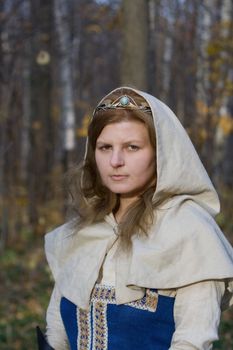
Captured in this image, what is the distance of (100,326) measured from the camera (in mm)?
2596

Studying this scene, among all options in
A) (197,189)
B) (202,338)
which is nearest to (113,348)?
(202,338)

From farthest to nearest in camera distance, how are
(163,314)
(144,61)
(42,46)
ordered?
(42,46) < (144,61) < (163,314)

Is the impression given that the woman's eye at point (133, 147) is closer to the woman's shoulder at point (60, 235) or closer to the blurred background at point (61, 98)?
the woman's shoulder at point (60, 235)

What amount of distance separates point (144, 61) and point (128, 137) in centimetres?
384

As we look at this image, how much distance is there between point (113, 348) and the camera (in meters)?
2.55

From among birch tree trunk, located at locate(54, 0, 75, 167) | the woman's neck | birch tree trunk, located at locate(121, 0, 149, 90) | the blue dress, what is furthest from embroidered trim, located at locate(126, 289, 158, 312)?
birch tree trunk, located at locate(54, 0, 75, 167)

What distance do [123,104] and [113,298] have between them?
0.70 m

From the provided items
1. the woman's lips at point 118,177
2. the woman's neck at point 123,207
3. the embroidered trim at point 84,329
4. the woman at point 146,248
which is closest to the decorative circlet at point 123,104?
the woman at point 146,248

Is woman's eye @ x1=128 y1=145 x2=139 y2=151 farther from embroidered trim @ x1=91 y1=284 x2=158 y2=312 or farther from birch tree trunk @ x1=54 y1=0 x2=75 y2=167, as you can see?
birch tree trunk @ x1=54 y1=0 x2=75 y2=167

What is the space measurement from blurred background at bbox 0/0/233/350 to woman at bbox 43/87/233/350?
3281 mm

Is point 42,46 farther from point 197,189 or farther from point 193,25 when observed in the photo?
point 197,189

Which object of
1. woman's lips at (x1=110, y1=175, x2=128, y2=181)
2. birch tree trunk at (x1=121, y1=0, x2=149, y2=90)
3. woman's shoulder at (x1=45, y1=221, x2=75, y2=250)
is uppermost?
birch tree trunk at (x1=121, y1=0, x2=149, y2=90)

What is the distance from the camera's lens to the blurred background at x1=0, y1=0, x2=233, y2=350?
253 inches

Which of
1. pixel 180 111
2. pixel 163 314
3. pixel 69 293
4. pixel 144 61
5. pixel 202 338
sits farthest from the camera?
pixel 180 111
